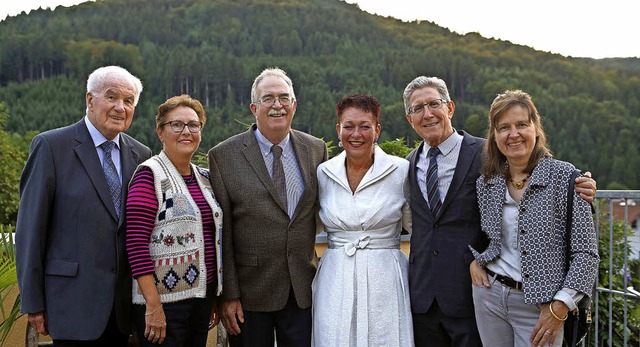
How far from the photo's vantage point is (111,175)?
2932 millimetres

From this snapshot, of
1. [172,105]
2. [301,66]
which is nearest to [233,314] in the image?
[172,105]

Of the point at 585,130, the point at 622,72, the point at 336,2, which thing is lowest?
the point at 585,130

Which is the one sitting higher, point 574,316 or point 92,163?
point 92,163

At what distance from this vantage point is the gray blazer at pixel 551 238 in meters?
2.47

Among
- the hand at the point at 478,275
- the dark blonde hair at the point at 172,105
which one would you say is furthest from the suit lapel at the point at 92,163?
the hand at the point at 478,275

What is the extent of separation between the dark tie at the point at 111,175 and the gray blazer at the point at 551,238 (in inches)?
71.7

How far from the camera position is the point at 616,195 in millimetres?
3539

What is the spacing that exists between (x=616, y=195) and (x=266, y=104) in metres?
2.08

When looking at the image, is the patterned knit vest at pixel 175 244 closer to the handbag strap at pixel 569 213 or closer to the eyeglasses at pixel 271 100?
the eyeglasses at pixel 271 100

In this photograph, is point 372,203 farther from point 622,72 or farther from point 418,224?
point 622,72

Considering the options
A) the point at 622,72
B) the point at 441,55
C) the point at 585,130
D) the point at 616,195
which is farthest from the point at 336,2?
the point at 616,195

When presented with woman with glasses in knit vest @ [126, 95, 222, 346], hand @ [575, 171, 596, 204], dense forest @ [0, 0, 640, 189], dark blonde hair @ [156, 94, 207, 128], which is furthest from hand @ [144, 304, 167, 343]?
dense forest @ [0, 0, 640, 189]

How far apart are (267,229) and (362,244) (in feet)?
1.55

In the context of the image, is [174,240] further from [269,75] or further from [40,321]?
[269,75]
